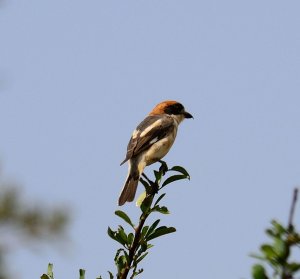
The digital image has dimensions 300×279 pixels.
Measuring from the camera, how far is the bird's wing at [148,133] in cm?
709

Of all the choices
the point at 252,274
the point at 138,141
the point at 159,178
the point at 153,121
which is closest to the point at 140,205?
the point at 159,178

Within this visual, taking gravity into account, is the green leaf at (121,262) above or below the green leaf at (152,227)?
below

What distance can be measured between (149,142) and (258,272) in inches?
236

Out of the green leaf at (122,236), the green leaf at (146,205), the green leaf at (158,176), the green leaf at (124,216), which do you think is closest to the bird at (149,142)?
the green leaf at (158,176)

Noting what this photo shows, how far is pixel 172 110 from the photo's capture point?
8.70 meters

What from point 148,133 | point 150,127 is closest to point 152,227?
point 148,133

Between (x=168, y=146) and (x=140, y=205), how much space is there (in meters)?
4.42

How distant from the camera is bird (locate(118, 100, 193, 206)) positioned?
6.66 m

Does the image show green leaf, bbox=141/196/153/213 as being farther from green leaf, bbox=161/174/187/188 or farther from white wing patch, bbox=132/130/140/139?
white wing patch, bbox=132/130/140/139

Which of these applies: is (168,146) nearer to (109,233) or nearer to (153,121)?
(153,121)

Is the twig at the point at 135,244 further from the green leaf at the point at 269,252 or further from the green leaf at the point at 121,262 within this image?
the green leaf at the point at 269,252

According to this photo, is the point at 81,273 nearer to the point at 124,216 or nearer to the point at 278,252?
the point at 124,216

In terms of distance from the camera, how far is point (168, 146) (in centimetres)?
748

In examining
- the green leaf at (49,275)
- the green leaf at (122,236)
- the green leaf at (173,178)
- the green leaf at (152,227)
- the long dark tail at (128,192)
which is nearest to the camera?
the green leaf at (49,275)
